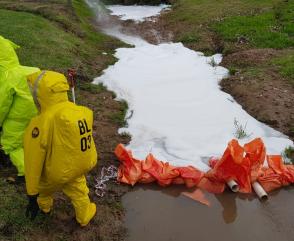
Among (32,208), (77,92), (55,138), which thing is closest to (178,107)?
(77,92)

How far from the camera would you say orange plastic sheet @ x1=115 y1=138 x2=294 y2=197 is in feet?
21.3

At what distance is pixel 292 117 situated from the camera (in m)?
8.63

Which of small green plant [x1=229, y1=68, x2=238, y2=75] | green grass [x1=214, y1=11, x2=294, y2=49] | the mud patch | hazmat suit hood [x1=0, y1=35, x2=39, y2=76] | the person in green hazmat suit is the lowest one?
green grass [x1=214, y1=11, x2=294, y2=49]

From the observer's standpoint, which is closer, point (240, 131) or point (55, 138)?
point (55, 138)

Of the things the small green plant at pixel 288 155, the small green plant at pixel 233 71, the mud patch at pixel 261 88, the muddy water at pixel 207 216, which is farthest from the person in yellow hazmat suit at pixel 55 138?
the small green plant at pixel 233 71

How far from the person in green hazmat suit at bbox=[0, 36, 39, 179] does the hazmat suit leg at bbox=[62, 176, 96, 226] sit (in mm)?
1301

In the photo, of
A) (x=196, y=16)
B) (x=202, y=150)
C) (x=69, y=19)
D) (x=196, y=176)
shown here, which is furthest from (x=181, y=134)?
(x=196, y=16)

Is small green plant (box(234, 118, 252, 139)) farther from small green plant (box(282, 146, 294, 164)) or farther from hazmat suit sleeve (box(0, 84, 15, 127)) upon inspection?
hazmat suit sleeve (box(0, 84, 15, 127))

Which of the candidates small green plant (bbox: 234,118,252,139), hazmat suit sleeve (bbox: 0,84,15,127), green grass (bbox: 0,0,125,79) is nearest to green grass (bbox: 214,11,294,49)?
green grass (bbox: 0,0,125,79)

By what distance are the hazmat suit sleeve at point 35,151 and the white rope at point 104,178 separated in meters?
1.71

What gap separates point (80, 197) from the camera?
5188mm

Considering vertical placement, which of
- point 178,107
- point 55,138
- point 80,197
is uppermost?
point 55,138

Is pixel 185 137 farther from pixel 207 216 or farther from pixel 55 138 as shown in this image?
pixel 55 138

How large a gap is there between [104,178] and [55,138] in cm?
228
